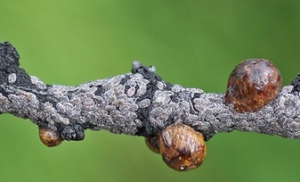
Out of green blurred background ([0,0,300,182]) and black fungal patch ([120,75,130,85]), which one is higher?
green blurred background ([0,0,300,182])

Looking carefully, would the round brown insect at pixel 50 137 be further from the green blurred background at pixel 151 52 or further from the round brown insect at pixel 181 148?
the green blurred background at pixel 151 52

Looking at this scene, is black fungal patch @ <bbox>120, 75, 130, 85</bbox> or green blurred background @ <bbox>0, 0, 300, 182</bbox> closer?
black fungal patch @ <bbox>120, 75, 130, 85</bbox>

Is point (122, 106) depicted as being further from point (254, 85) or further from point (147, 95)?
point (254, 85)

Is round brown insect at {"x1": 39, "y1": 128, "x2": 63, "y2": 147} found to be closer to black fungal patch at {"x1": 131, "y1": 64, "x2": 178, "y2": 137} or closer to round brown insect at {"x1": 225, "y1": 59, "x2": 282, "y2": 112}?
black fungal patch at {"x1": 131, "y1": 64, "x2": 178, "y2": 137}

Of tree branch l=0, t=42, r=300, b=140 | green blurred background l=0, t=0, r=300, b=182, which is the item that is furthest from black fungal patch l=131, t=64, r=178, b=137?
green blurred background l=0, t=0, r=300, b=182

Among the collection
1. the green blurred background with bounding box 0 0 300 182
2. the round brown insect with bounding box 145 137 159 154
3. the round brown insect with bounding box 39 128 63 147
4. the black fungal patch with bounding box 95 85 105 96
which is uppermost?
the green blurred background with bounding box 0 0 300 182

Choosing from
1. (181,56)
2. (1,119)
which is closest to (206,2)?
(181,56)
